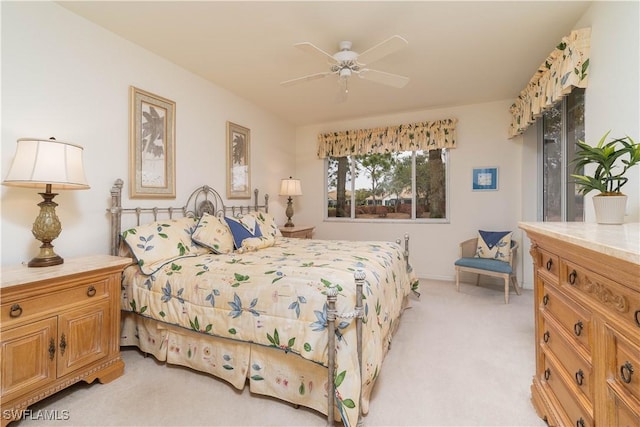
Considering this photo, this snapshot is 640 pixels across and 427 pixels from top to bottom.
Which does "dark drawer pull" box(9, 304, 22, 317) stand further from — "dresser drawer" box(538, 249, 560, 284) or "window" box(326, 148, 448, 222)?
"window" box(326, 148, 448, 222)


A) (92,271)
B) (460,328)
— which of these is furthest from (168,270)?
(460,328)

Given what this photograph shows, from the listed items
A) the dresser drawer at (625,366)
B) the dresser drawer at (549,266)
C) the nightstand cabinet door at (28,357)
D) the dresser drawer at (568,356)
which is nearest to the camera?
the dresser drawer at (625,366)

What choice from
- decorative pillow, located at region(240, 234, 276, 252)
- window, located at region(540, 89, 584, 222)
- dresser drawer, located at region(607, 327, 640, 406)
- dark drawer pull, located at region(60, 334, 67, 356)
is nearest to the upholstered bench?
window, located at region(540, 89, 584, 222)

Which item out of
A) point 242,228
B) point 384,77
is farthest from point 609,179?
point 242,228

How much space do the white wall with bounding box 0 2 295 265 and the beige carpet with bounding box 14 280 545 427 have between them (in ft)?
3.56

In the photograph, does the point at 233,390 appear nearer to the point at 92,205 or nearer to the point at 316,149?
the point at 92,205

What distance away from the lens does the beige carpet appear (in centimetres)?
158

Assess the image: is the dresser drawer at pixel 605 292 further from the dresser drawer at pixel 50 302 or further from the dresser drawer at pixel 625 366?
the dresser drawer at pixel 50 302

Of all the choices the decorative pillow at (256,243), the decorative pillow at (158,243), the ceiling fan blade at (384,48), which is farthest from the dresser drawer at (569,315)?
the decorative pillow at (158,243)

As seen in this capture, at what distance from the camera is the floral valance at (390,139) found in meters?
4.27

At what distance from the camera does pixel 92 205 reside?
2.30 meters

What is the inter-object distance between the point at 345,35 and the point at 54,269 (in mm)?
2701

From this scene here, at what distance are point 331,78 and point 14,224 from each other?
3.04 meters

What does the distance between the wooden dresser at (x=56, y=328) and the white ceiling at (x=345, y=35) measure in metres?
1.93
